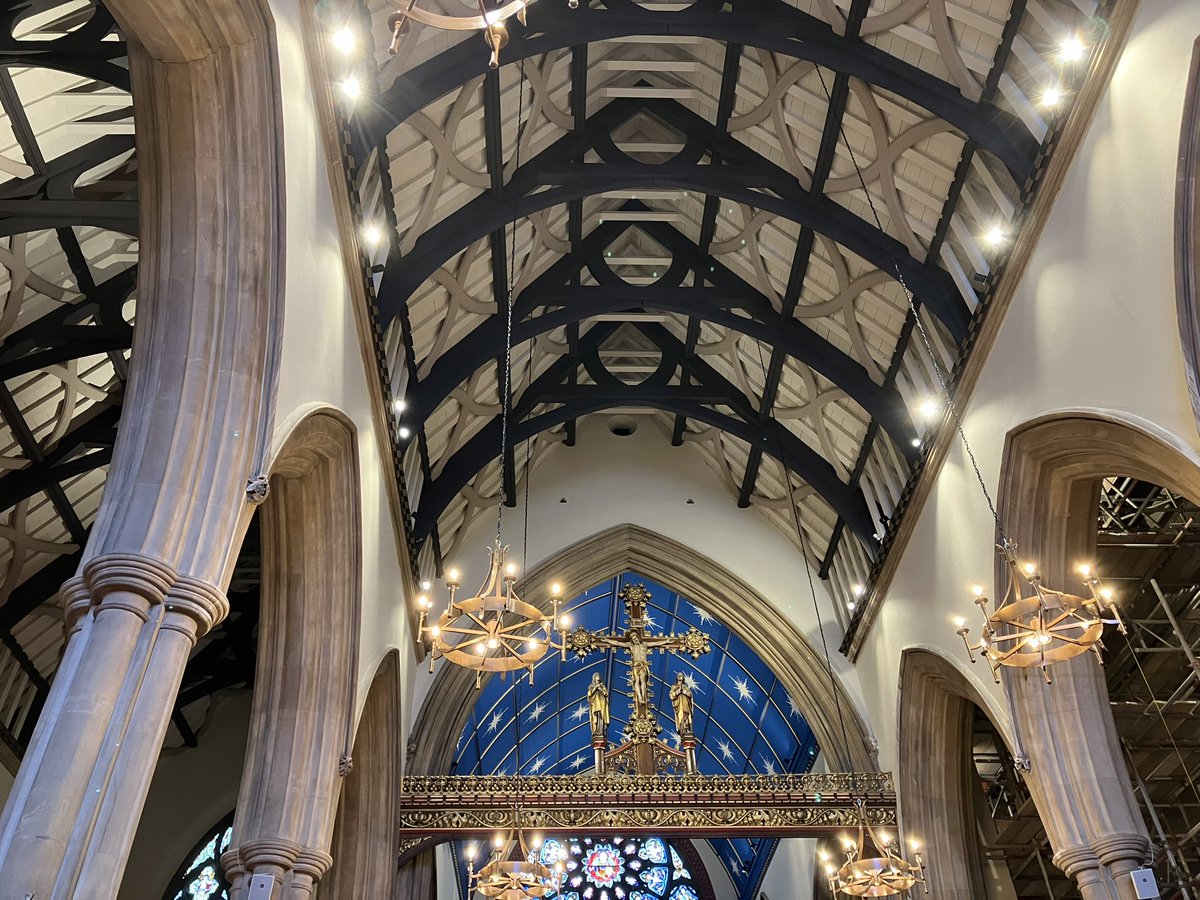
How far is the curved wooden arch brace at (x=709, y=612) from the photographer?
1330cm

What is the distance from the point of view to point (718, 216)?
1252 centimetres

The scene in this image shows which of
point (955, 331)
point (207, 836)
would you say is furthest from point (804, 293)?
point (207, 836)

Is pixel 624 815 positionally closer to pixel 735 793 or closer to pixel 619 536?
pixel 735 793

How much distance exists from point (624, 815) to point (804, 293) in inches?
241

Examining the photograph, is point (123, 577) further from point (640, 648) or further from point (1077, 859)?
point (640, 648)

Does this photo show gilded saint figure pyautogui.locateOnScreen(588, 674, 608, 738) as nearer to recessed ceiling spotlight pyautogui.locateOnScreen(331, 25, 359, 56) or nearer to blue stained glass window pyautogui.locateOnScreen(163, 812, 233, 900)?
blue stained glass window pyautogui.locateOnScreen(163, 812, 233, 900)

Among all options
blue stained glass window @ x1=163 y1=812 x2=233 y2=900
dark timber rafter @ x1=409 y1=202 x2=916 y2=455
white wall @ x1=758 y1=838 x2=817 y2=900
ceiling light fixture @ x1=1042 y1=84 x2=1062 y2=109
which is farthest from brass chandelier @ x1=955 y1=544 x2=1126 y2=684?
blue stained glass window @ x1=163 y1=812 x2=233 y2=900

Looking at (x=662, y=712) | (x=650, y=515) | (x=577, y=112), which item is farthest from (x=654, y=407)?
(x=662, y=712)

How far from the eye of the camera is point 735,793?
11391mm

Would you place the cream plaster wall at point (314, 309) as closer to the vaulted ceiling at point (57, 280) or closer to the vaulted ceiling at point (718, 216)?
the vaulted ceiling at point (718, 216)

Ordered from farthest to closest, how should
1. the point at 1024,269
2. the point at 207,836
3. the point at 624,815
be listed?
1. the point at 207,836
2. the point at 624,815
3. the point at 1024,269

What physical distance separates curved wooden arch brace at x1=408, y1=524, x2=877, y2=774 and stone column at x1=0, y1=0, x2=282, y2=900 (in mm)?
8103

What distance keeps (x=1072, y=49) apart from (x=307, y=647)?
7306 millimetres

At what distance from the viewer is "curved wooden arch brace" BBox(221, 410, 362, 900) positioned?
26.8 feet
